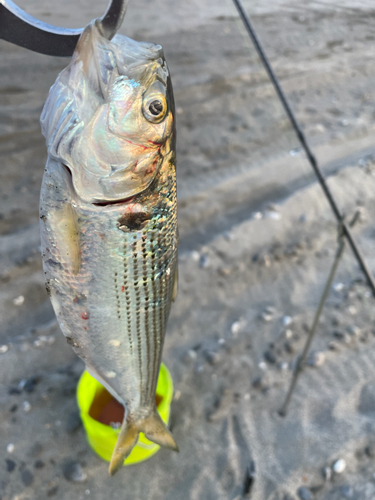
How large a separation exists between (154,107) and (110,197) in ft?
1.10

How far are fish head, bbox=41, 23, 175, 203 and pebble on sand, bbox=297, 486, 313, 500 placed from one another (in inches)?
86.9

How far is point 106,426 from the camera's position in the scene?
206 centimetres

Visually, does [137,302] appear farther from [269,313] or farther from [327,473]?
[269,313]

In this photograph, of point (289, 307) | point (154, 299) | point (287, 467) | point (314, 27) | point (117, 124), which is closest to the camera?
point (117, 124)

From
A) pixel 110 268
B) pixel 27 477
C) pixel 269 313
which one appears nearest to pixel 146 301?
pixel 110 268

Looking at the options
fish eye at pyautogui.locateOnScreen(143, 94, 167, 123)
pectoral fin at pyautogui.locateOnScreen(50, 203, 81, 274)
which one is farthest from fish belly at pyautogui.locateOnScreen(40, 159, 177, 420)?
fish eye at pyautogui.locateOnScreen(143, 94, 167, 123)

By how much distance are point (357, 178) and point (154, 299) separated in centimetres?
407

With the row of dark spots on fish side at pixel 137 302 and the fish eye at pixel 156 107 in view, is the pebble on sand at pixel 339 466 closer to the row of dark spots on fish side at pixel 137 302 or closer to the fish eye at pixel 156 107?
the row of dark spots on fish side at pixel 137 302

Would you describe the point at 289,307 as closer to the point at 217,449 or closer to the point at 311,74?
the point at 217,449

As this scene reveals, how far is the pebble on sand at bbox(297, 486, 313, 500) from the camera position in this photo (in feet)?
7.61

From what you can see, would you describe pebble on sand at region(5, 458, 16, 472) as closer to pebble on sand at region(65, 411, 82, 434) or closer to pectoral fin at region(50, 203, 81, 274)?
pebble on sand at region(65, 411, 82, 434)

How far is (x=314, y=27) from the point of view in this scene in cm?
864

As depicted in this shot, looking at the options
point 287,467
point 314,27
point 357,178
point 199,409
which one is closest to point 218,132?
point 357,178

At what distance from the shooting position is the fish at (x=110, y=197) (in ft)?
3.93
